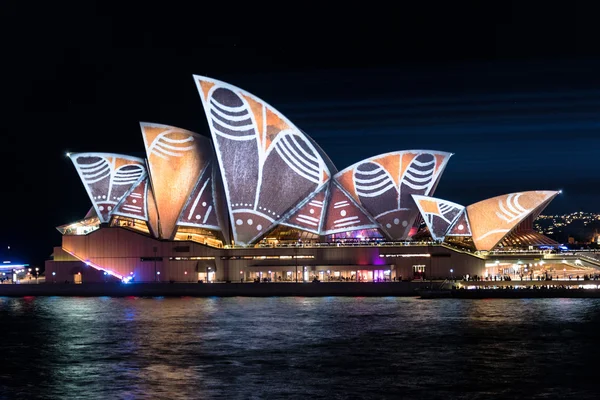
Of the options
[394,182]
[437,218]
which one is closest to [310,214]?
[394,182]

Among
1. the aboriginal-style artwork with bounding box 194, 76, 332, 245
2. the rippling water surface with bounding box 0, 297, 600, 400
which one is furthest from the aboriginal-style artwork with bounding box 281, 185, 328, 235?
the rippling water surface with bounding box 0, 297, 600, 400

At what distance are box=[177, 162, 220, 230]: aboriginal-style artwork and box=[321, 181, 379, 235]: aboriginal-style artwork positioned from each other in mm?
8971

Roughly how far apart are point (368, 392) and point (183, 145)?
48.9 metres

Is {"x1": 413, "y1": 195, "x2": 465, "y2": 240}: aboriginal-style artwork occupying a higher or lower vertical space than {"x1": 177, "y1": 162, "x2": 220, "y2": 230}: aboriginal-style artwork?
lower

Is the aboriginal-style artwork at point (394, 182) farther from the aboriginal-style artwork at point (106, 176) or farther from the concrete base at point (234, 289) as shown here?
the aboriginal-style artwork at point (106, 176)

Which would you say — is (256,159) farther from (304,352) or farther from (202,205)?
(304,352)

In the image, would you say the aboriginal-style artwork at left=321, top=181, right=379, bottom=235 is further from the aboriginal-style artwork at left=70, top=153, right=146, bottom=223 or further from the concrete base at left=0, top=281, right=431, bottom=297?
the aboriginal-style artwork at left=70, top=153, right=146, bottom=223

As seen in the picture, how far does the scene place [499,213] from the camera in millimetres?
77688

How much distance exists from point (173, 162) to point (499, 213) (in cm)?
2484

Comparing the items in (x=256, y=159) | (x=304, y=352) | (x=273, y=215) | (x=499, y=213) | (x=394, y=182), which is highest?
(x=256, y=159)

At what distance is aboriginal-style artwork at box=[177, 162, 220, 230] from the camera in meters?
78.6

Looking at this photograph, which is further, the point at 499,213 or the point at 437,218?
the point at 437,218

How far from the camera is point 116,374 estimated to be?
35000 millimetres

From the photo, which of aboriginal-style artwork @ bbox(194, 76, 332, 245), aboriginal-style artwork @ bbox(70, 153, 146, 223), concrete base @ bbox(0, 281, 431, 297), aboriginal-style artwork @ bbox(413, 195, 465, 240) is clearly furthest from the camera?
aboriginal-style artwork @ bbox(70, 153, 146, 223)
